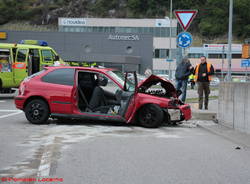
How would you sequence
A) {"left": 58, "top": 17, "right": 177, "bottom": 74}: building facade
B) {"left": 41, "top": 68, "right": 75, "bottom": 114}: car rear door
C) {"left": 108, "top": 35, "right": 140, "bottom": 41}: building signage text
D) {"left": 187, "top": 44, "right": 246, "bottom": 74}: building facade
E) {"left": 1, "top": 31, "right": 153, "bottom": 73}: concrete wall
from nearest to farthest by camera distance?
{"left": 41, "top": 68, "right": 75, "bottom": 114}: car rear door < {"left": 1, "top": 31, "right": 153, "bottom": 73}: concrete wall < {"left": 108, "top": 35, "right": 140, "bottom": 41}: building signage text < {"left": 58, "top": 17, "right": 177, "bottom": 74}: building facade < {"left": 187, "top": 44, "right": 246, "bottom": 74}: building facade

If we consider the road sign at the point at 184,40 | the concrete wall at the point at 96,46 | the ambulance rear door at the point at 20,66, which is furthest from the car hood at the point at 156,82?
the concrete wall at the point at 96,46

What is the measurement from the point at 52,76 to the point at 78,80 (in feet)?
2.47

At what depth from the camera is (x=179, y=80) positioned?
14852 mm

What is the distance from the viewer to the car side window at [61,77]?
10.6 metres

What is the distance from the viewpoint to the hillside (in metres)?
103

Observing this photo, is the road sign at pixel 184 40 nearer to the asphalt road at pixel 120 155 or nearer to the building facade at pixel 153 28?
the asphalt road at pixel 120 155

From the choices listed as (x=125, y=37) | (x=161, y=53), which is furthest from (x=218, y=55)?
(x=125, y=37)

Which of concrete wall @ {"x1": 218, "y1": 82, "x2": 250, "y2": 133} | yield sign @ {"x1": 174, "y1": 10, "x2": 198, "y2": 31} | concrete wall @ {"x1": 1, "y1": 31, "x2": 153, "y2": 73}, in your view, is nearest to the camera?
concrete wall @ {"x1": 218, "y1": 82, "x2": 250, "y2": 133}

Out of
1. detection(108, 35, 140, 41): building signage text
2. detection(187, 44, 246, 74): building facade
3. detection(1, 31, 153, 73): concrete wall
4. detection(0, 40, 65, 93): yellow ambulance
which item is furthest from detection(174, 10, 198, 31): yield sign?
detection(187, 44, 246, 74): building facade

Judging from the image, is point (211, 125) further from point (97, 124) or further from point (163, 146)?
point (163, 146)

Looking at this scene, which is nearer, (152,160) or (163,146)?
(152,160)

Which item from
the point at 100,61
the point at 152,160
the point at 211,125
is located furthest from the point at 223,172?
the point at 100,61

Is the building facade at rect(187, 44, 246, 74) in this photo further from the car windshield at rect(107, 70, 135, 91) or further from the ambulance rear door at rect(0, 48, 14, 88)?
the car windshield at rect(107, 70, 135, 91)

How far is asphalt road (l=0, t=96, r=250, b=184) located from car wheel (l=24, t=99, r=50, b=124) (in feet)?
0.98
